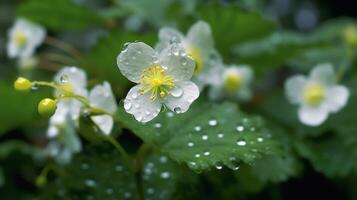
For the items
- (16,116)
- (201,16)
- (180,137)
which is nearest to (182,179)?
(180,137)

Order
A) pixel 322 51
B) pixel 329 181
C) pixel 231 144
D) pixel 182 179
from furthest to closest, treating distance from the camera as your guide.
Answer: pixel 322 51
pixel 329 181
pixel 182 179
pixel 231 144

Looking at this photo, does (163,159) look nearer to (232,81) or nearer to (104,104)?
(104,104)

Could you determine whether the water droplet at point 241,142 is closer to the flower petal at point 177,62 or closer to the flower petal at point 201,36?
the flower petal at point 177,62

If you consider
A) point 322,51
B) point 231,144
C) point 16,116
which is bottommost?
point 231,144

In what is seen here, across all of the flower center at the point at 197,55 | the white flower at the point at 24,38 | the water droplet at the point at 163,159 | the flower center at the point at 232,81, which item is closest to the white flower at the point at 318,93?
the flower center at the point at 232,81

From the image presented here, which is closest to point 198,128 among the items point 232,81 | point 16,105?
point 232,81

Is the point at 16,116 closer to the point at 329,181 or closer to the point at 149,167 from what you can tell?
the point at 149,167

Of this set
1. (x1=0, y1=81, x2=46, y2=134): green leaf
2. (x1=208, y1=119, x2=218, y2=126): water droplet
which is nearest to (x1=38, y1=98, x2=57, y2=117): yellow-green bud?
(x1=208, y1=119, x2=218, y2=126): water droplet
